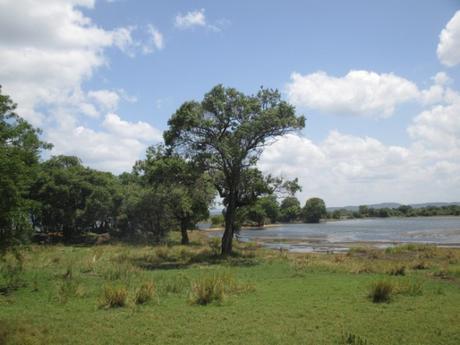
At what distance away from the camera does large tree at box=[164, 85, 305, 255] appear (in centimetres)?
2753

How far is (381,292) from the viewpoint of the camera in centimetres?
1326

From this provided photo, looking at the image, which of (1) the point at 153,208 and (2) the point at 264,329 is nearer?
(2) the point at 264,329

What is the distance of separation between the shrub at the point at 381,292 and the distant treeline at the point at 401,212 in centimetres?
16185

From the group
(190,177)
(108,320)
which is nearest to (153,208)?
(190,177)

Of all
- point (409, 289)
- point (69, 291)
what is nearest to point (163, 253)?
point (69, 291)

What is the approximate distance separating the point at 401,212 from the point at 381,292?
181m

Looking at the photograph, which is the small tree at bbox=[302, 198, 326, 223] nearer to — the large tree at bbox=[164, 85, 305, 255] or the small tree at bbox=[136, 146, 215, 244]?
the small tree at bbox=[136, 146, 215, 244]

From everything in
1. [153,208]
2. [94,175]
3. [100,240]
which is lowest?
[100,240]

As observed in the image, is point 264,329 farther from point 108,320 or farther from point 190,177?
point 190,177

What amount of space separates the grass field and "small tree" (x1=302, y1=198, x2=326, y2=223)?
130 metres

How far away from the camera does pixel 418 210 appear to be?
174m

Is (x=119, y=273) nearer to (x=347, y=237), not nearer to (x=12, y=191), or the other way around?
(x=12, y=191)

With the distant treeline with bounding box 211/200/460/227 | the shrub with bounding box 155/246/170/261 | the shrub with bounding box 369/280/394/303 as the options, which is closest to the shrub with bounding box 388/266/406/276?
the shrub with bounding box 369/280/394/303

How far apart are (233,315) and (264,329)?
5.56 ft
